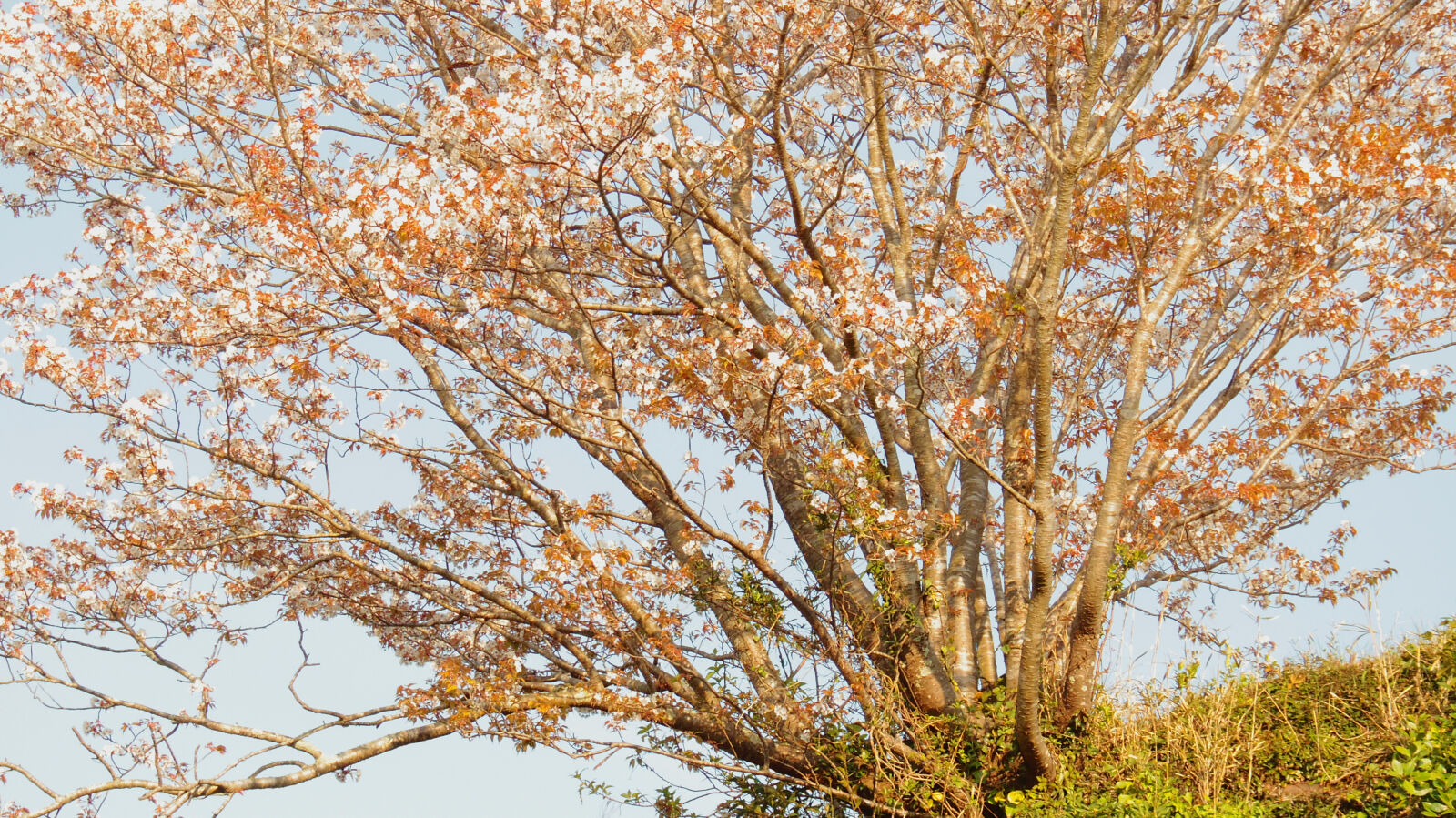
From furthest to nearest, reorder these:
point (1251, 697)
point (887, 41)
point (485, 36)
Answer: point (485, 36) < point (887, 41) < point (1251, 697)

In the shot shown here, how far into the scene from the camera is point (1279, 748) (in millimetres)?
7637

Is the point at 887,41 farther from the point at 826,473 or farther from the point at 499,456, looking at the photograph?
the point at 499,456

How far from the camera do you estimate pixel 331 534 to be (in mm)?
8438

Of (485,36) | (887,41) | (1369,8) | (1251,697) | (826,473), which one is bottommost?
(1251,697)

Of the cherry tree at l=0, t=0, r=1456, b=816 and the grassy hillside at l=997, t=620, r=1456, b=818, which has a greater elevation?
the cherry tree at l=0, t=0, r=1456, b=816

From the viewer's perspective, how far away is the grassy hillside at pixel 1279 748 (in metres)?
6.77

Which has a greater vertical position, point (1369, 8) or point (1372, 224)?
point (1369, 8)

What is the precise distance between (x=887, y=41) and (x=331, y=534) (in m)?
6.06

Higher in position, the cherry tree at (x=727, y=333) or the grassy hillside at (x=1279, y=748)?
the cherry tree at (x=727, y=333)

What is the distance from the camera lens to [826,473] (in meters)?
8.50

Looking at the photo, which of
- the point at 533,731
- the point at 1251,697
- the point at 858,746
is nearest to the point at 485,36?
the point at 533,731

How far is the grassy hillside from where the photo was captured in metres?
6.77

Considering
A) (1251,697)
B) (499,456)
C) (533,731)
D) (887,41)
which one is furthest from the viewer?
(887,41)

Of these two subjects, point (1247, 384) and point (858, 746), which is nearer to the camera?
point (858, 746)
